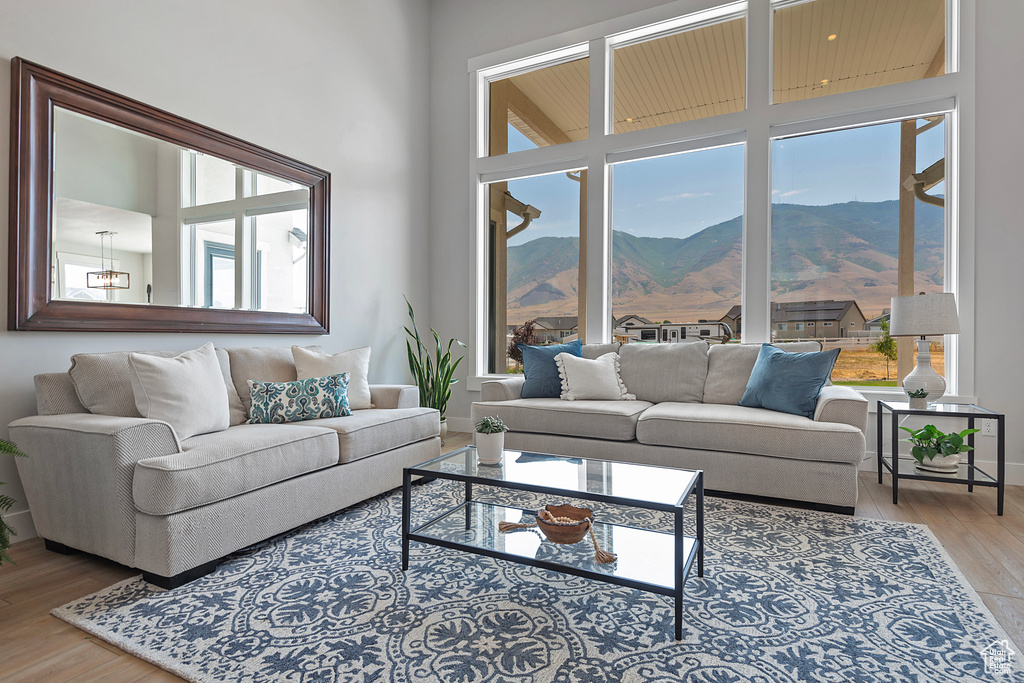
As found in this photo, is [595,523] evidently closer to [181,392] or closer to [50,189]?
[181,392]

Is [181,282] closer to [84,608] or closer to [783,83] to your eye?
[84,608]

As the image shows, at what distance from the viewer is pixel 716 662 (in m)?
1.42

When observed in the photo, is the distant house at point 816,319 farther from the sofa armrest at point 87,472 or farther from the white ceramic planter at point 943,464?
the sofa armrest at point 87,472

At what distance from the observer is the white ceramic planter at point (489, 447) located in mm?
2152

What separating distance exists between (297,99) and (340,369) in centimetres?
192

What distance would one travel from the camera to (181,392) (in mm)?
2295

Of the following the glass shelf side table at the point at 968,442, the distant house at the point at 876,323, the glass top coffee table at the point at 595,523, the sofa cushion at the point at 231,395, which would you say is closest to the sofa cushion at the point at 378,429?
the sofa cushion at the point at 231,395

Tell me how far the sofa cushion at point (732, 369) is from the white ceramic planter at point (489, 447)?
1877mm

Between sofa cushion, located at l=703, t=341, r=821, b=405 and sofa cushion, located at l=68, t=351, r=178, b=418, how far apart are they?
3183 mm

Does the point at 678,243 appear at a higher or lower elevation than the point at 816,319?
higher

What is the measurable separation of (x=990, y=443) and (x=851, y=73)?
2560 millimetres

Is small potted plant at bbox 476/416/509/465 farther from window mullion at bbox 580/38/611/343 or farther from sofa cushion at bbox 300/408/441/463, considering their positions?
window mullion at bbox 580/38/611/343

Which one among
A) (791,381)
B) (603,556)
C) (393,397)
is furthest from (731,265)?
(603,556)

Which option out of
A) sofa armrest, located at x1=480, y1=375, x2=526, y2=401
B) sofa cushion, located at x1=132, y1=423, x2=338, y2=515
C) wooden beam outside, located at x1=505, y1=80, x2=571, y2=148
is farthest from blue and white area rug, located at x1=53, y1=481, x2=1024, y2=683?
wooden beam outside, located at x1=505, y1=80, x2=571, y2=148
